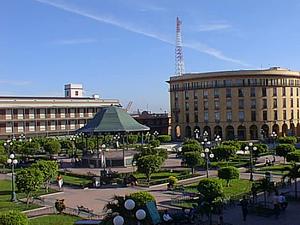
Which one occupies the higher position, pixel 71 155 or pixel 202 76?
pixel 202 76

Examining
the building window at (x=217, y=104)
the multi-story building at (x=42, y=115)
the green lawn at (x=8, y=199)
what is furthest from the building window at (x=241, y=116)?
→ the green lawn at (x=8, y=199)

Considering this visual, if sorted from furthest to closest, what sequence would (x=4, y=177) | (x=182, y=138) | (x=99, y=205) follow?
1. (x=182, y=138)
2. (x=4, y=177)
3. (x=99, y=205)

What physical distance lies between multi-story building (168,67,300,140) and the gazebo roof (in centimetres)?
3649

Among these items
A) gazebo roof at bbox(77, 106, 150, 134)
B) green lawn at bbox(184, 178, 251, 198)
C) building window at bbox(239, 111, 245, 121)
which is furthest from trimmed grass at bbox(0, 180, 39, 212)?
building window at bbox(239, 111, 245, 121)

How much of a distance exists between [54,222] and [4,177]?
2541 cm

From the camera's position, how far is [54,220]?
91.7 ft

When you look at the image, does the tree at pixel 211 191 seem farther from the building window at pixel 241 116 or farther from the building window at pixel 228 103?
the building window at pixel 228 103

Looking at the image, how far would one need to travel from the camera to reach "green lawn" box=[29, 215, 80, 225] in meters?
27.1

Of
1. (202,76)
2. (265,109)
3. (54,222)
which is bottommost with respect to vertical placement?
(54,222)

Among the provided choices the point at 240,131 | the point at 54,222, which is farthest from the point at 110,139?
the point at 54,222

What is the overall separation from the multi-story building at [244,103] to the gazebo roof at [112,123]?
120 ft

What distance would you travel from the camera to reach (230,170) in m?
35.8

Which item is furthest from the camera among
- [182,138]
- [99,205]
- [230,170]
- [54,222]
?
[182,138]

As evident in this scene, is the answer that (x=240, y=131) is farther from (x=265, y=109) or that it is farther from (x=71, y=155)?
(x=71, y=155)
